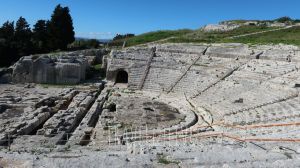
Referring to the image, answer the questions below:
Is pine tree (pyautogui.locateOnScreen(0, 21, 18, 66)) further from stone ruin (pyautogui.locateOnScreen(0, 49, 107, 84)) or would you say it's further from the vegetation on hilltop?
stone ruin (pyautogui.locateOnScreen(0, 49, 107, 84))

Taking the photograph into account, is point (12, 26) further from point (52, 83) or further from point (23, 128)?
point (23, 128)

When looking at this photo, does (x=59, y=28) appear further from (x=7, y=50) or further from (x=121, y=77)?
(x=121, y=77)

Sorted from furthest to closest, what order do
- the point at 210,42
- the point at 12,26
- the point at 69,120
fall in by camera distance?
the point at 12,26 → the point at 210,42 → the point at 69,120

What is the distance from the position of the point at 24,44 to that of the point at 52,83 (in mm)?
12286

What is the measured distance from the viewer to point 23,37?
43438 millimetres

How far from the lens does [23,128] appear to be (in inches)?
638

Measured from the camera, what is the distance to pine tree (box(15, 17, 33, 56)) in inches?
1601

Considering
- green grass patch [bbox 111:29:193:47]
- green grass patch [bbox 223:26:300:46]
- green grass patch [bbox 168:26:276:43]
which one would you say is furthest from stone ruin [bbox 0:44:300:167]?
green grass patch [bbox 111:29:193:47]

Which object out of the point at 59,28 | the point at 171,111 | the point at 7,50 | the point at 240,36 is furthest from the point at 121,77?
the point at 240,36

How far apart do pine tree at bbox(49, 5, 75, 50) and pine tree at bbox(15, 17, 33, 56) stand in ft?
8.32

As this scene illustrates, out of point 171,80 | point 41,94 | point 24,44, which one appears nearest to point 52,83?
point 41,94

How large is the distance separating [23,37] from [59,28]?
3901 mm

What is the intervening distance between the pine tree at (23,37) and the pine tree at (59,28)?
2.54m

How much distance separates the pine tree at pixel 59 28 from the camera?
43344 millimetres
